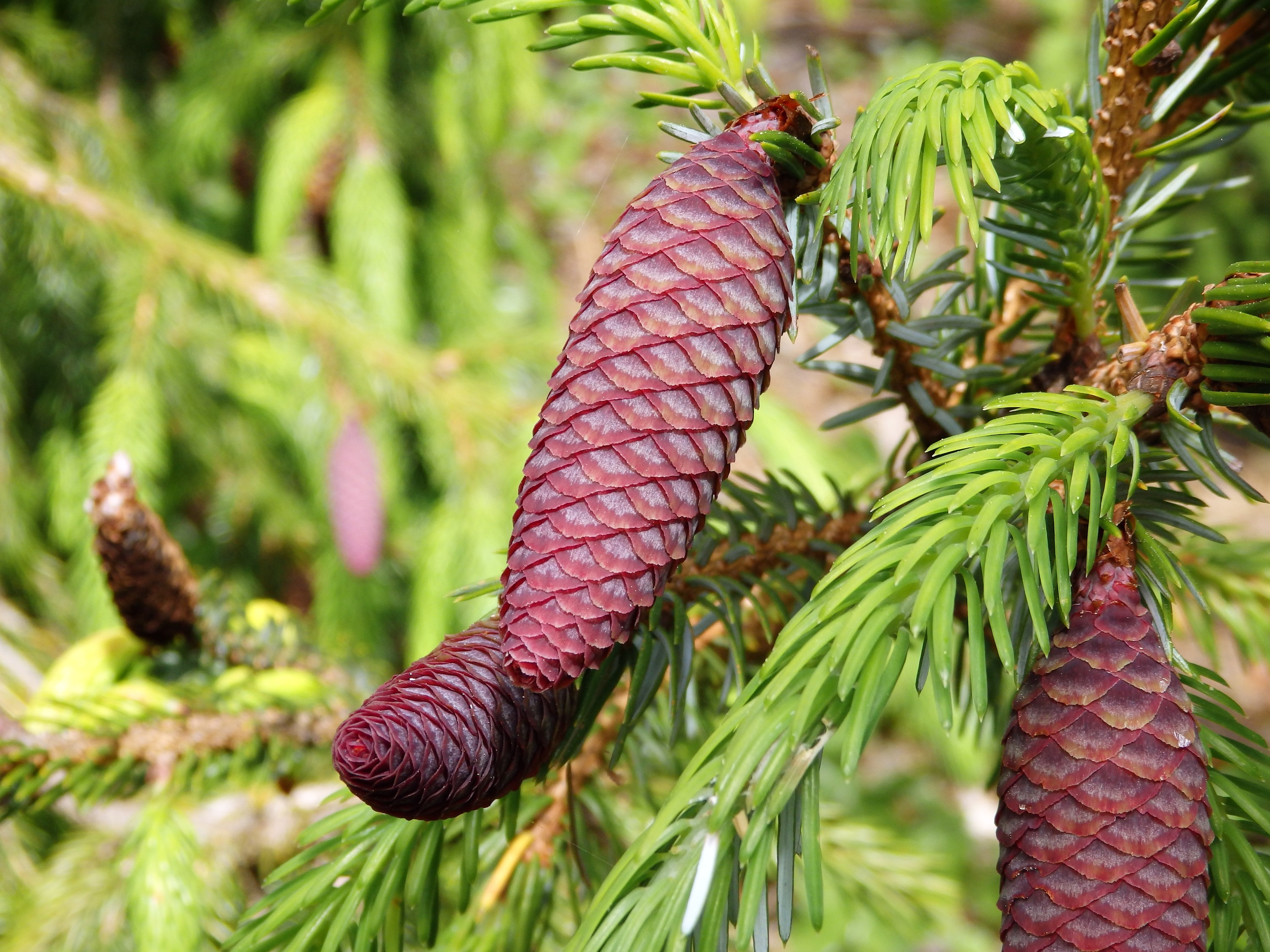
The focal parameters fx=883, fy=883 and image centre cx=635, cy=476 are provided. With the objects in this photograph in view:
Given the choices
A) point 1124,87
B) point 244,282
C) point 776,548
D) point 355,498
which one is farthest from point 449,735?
point 244,282

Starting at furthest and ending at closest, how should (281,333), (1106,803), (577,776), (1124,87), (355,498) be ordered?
(281,333) < (355,498) < (577,776) < (1124,87) < (1106,803)

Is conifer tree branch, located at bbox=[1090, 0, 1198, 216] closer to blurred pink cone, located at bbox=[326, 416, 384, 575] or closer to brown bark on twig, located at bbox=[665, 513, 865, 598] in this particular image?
brown bark on twig, located at bbox=[665, 513, 865, 598]

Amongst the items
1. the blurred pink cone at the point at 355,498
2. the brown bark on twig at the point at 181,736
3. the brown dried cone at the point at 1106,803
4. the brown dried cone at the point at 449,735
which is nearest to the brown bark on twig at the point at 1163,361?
the brown dried cone at the point at 1106,803

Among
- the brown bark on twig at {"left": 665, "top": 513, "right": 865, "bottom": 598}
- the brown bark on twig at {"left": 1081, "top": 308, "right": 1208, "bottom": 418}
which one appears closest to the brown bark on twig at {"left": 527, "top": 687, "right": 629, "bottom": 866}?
the brown bark on twig at {"left": 665, "top": 513, "right": 865, "bottom": 598}

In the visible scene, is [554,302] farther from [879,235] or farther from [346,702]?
[879,235]

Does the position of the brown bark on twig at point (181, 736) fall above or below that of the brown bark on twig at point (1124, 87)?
below

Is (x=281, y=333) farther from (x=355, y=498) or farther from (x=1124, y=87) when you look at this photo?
(x=1124, y=87)

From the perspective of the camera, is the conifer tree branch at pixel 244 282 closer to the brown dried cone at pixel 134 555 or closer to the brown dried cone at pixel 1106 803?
the brown dried cone at pixel 134 555
